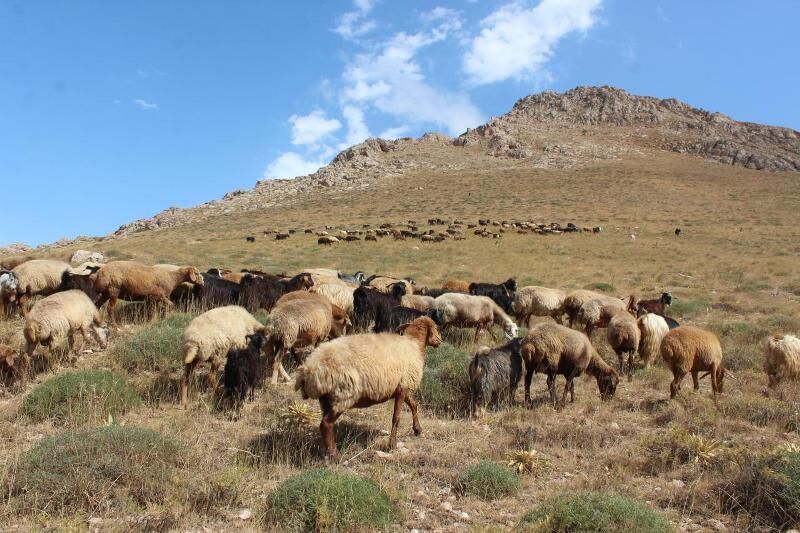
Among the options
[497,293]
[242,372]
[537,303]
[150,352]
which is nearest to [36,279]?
[150,352]

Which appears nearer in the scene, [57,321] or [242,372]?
[242,372]

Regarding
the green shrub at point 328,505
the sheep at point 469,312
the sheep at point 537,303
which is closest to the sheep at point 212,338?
the green shrub at point 328,505

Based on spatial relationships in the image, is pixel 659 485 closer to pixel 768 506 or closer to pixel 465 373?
pixel 768 506

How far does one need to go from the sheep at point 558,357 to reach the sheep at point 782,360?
9.57ft

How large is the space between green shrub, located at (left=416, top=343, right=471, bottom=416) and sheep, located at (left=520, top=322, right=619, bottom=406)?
1.02m

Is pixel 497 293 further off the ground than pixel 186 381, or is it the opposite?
pixel 497 293

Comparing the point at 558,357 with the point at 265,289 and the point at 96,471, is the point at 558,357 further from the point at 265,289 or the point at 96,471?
the point at 265,289

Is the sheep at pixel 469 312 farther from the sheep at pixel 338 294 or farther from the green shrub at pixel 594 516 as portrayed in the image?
the green shrub at pixel 594 516

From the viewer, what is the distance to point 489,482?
5332mm

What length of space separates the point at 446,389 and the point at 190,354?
12.5ft

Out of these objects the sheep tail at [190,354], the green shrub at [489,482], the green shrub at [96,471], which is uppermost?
the sheep tail at [190,354]

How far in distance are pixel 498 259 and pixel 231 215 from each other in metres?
40.8

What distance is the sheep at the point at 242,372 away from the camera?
7.35 metres

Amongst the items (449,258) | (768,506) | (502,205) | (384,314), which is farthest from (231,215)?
(768,506)
